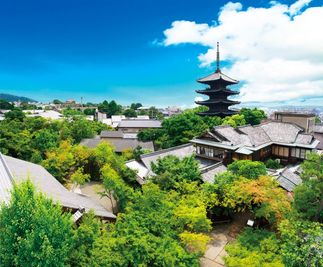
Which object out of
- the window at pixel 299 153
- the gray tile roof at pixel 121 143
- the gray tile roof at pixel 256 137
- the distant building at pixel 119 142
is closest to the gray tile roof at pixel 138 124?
the distant building at pixel 119 142

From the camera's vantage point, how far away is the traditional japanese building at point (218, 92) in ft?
157

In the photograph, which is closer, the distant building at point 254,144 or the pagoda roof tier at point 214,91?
the distant building at point 254,144

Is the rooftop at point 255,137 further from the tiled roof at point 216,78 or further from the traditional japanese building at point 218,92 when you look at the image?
the tiled roof at point 216,78

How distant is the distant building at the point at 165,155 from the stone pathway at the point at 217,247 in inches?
170

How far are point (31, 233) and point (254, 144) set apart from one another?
2480cm

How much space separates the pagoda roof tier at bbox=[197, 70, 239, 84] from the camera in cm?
4724

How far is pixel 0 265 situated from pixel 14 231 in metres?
1.41

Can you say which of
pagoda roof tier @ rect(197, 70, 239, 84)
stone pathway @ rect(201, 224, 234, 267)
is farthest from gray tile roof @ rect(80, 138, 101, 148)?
stone pathway @ rect(201, 224, 234, 267)

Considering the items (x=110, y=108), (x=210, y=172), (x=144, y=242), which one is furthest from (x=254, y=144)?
(x=110, y=108)

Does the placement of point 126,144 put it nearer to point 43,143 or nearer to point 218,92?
point 43,143

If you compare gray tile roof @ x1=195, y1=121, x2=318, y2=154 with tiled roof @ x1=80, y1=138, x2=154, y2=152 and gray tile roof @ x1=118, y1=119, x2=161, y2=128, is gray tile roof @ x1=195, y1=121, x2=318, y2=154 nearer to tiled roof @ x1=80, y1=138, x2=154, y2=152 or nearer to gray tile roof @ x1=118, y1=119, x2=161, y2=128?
tiled roof @ x1=80, y1=138, x2=154, y2=152

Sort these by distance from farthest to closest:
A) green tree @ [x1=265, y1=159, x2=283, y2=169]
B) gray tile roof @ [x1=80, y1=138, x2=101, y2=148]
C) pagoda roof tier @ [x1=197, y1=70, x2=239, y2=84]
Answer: pagoda roof tier @ [x1=197, y1=70, x2=239, y2=84]
gray tile roof @ [x1=80, y1=138, x2=101, y2=148]
green tree @ [x1=265, y1=159, x2=283, y2=169]

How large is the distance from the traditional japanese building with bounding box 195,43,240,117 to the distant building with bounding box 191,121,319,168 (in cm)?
1685

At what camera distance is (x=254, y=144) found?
94.1 ft
